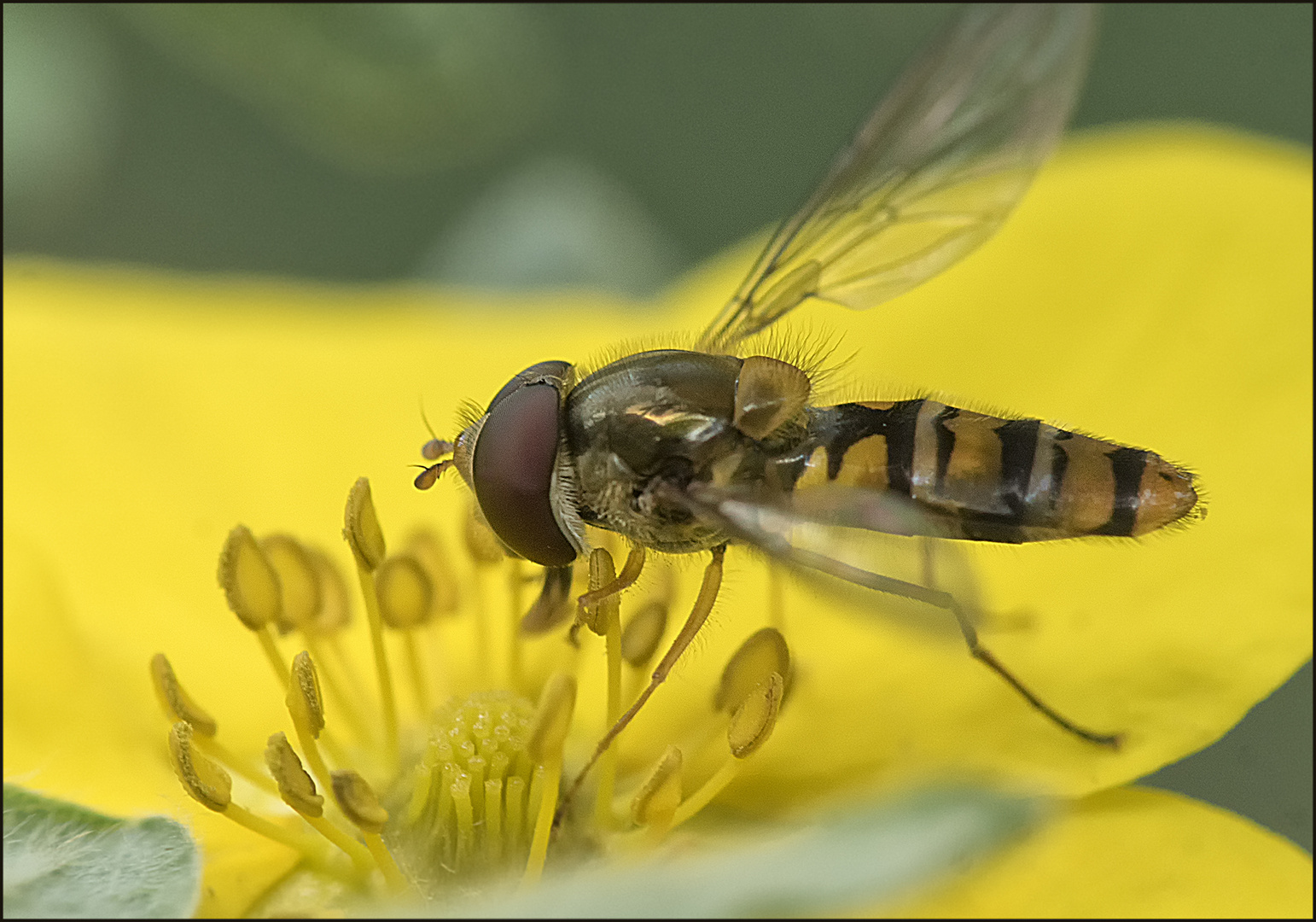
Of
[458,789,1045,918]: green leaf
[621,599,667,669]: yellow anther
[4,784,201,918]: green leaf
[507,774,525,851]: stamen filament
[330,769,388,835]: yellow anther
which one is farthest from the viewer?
[621,599,667,669]: yellow anther

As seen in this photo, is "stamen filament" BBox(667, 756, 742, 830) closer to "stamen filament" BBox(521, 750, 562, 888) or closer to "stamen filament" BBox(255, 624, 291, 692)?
"stamen filament" BBox(521, 750, 562, 888)

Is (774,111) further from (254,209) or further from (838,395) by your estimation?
(838,395)

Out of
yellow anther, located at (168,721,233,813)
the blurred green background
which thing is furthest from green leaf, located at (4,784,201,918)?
the blurred green background

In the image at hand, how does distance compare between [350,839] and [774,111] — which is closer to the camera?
[350,839]

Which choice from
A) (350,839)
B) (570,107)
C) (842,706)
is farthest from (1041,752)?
(570,107)

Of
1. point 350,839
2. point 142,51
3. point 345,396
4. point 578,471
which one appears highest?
point 142,51

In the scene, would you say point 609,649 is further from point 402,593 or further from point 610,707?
point 402,593

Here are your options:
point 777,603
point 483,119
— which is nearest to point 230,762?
point 777,603
